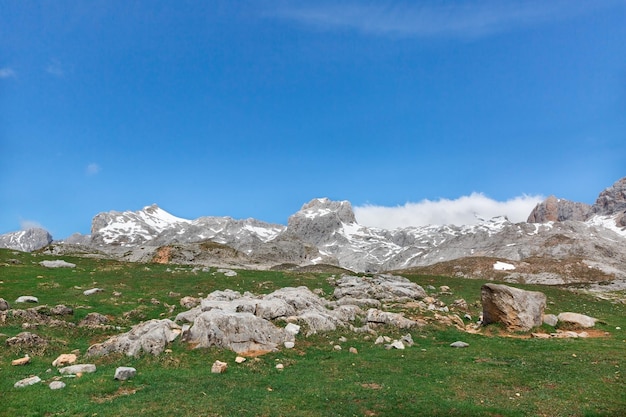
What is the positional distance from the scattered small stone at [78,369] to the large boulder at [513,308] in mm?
36232

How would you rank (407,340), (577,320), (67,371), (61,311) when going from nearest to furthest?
(67,371), (407,340), (61,311), (577,320)

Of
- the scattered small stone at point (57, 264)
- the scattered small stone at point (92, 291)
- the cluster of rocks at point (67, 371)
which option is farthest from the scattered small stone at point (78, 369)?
the scattered small stone at point (57, 264)

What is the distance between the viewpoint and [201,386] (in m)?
23.5

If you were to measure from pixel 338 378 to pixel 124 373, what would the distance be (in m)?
12.7

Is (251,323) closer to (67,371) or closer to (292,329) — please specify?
(292,329)

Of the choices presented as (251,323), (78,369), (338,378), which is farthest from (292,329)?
(78,369)

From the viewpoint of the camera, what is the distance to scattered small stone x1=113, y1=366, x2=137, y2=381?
24250 millimetres

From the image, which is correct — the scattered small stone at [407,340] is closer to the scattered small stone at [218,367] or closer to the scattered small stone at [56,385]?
the scattered small stone at [218,367]

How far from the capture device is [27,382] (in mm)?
23031

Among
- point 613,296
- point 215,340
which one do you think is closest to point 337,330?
point 215,340

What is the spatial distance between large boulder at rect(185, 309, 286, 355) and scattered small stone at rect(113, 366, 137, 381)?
5800 millimetres

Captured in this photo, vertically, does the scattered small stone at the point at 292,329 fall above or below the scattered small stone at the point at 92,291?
below

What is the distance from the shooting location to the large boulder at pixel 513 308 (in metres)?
41.3

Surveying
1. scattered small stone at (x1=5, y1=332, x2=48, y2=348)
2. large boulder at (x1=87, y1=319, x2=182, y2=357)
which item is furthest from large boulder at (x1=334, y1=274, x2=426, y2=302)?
scattered small stone at (x1=5, y1=332, x2=48, y2=348)
